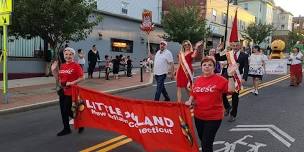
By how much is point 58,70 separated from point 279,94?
360 inches

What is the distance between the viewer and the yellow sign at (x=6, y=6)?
1193 cm

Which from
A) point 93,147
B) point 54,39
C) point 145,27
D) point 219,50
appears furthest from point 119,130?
point 145,27

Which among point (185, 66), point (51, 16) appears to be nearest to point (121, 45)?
point (51, 16)

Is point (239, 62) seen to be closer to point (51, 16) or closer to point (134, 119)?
point (134, 119)

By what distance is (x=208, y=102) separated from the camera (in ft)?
18.2

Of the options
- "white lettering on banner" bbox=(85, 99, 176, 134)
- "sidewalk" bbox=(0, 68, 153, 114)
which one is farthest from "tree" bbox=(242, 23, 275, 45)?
"white lettering on banner" bbox=(85, 99, 176, 134)

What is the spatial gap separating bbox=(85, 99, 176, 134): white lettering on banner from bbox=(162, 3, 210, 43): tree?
25860 mm

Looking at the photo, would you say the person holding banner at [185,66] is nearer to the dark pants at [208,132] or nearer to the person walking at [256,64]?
the person walking at [256,64]

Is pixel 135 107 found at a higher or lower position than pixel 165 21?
lower

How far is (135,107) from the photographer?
641 cm

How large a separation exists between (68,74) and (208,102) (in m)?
3.22

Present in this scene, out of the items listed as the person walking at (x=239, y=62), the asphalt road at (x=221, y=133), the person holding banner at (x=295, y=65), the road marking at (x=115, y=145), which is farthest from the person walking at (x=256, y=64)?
the road marking at (x=115, y=145)

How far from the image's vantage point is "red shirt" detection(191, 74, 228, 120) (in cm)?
555

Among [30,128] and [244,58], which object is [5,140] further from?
[244,58]
